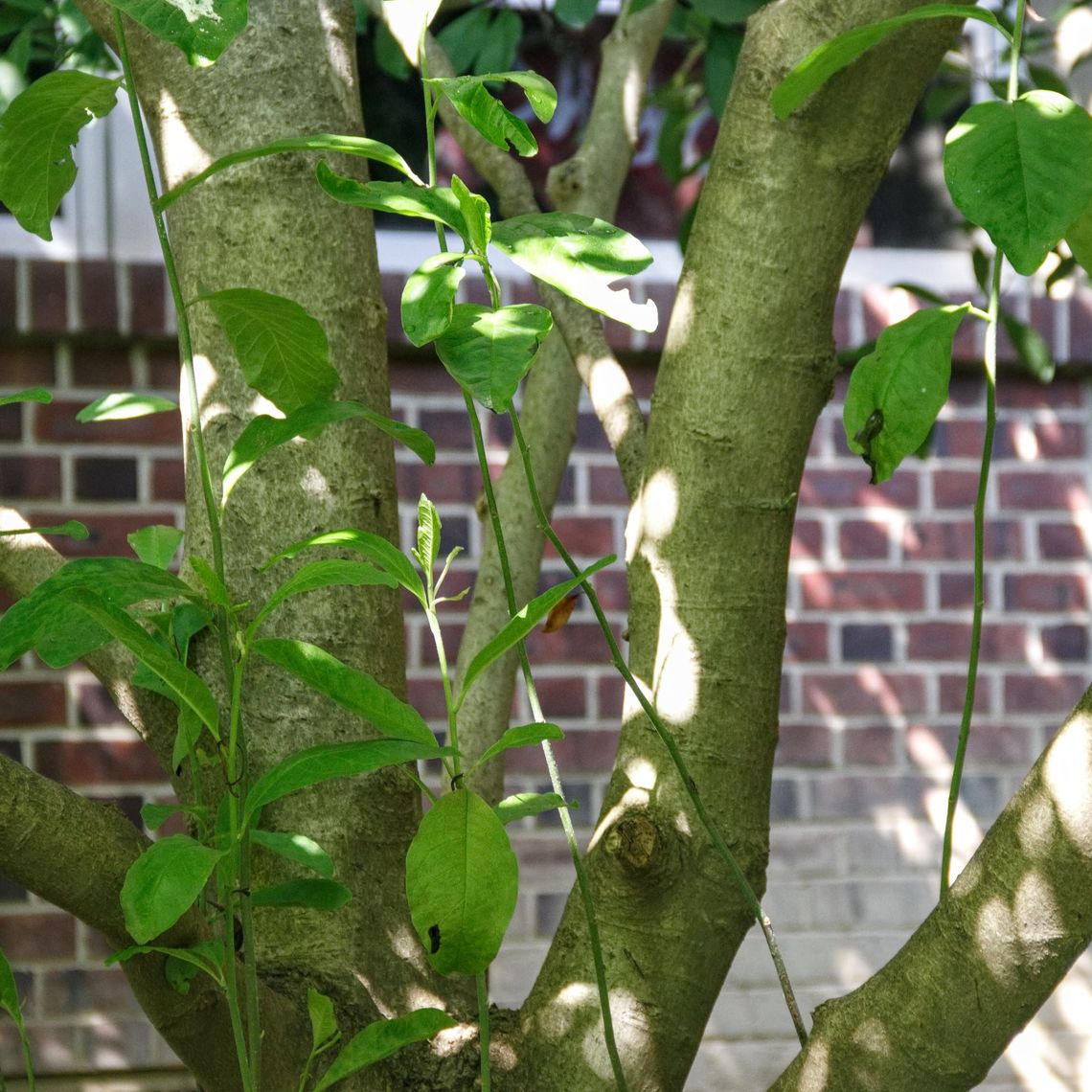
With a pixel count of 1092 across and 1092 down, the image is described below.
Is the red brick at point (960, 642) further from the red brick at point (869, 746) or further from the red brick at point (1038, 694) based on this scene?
the red brick at point (869, 746)

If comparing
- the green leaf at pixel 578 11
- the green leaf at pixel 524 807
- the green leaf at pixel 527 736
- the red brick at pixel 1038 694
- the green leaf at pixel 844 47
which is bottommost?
the red brick at pixel 1038 694

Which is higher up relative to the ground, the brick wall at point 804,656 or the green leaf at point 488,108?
the green leaf at point 488,108

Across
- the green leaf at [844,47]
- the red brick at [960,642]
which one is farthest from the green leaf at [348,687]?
the red brick at [960,642]

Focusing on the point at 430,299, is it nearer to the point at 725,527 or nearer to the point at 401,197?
the point at 401,197

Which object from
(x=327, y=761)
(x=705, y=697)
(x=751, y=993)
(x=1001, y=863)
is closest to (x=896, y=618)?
(x=751, y=993)

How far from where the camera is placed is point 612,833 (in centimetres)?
76

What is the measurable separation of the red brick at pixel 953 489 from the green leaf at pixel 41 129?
6.02 feet

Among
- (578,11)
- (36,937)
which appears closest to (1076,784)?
(578,11)

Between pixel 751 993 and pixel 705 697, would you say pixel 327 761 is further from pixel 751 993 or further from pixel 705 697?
pixel 751 993

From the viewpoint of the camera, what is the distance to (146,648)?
1.75ft

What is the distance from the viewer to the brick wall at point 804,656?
6.35 ft

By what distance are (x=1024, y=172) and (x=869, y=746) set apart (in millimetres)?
1785

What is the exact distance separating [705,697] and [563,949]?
178 millimetres

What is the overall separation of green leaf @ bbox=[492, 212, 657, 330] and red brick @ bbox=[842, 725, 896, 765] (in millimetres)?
1767
